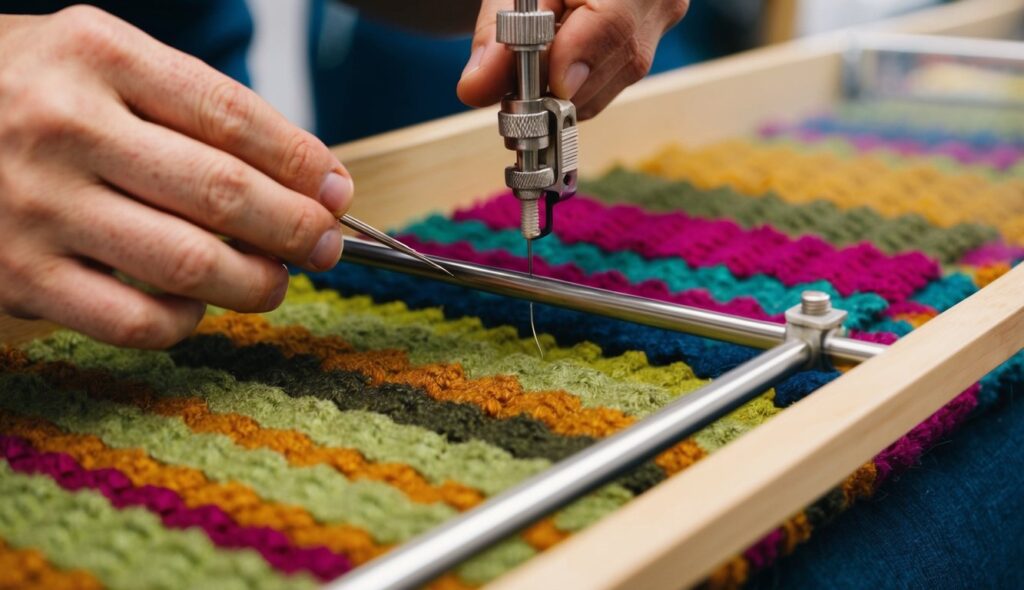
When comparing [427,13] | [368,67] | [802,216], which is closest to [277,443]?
[802,216]

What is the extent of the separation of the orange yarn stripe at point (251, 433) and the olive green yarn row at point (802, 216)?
1.32 feet

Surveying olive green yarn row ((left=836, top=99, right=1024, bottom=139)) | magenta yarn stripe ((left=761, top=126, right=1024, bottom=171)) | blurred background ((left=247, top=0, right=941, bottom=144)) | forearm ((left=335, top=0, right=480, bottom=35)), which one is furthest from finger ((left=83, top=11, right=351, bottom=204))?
blurred background ((left=247, top=0, right=941, bottom=144))

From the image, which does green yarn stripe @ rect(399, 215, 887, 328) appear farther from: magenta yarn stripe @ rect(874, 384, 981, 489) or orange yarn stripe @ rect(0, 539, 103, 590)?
orange yarn stripe @ rect(0, 539, 103, 590)

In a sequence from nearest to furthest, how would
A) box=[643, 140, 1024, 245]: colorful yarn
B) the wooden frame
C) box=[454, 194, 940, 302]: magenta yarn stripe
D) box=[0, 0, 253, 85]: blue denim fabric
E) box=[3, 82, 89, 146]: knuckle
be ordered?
the wooden frame < box=[3, 82, 89, 146]: knuckle < box=[454, 194, 940, 302]: magenta yarn stripe < box=[643, 140, 1024, 245]: colorful yarn < box=[0, 0, 253, 85]: blue denim fabric

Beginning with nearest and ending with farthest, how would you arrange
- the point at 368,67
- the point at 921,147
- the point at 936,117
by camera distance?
1. the point at 921,147
2. the point at 936,117
3. the point at 368,67

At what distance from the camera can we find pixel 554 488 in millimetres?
326

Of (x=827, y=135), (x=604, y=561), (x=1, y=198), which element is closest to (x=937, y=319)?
(x=604, y=561)

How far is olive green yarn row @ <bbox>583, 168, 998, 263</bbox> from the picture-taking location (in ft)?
2.21

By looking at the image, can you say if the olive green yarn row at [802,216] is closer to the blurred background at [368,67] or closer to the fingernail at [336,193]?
the fingernail at [336,193]

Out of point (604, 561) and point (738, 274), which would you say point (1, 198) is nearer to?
point (604, 561)

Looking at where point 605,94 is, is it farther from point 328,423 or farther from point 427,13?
point 427,13

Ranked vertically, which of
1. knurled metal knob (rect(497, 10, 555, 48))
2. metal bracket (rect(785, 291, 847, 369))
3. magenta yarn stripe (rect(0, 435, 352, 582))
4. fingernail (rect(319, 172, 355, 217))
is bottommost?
magenta yarn stripe (rect(0, 435, 352, 582))

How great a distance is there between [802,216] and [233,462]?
1.52 feet

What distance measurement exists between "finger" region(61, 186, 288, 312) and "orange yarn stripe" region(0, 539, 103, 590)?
0.12m
